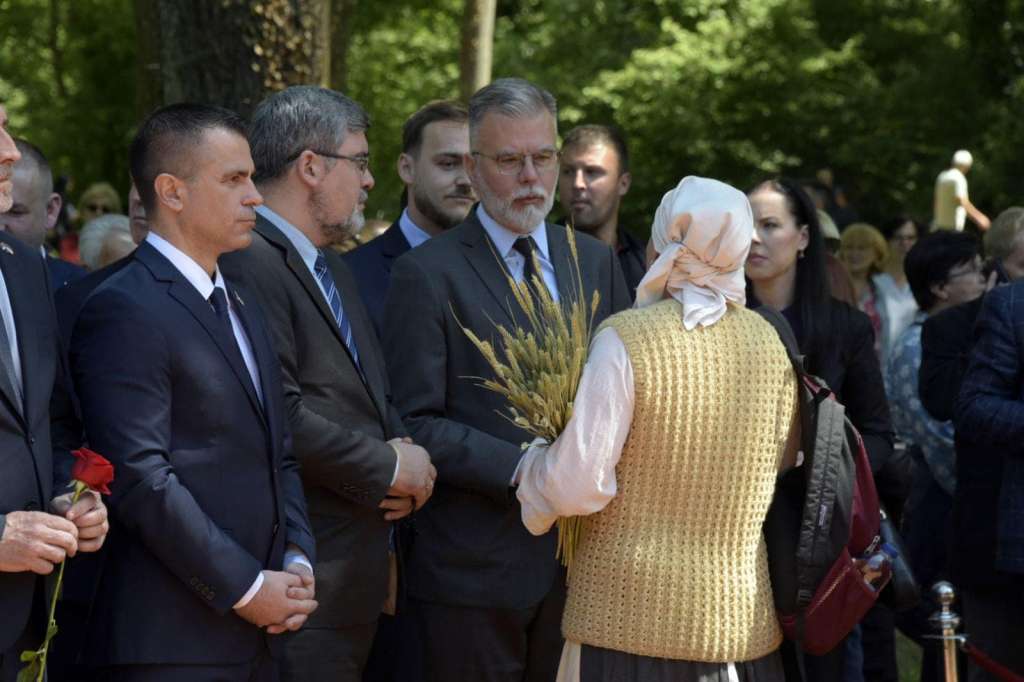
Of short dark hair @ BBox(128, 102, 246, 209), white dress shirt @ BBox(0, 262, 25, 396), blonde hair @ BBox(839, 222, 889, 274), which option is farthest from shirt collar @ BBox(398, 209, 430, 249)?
blonde hair @ BBox(839, 222, 889, 274)

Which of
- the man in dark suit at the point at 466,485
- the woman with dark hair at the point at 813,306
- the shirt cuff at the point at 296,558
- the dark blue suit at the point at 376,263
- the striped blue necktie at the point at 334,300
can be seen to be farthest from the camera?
the dark blue suit at the point at 376,263

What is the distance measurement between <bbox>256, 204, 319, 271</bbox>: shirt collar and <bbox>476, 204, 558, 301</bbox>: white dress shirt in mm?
706

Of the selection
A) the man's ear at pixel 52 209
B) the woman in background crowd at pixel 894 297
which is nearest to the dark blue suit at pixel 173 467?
the man's ear at pixel 52 209

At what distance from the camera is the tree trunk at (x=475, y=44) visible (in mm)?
14664

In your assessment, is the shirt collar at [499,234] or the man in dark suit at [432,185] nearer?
the shirt collar at [499,234]

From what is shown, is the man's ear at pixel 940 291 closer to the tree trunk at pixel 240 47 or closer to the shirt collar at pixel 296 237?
the tree trunk at pixel 240 47

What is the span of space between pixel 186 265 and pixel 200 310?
161 millimetres

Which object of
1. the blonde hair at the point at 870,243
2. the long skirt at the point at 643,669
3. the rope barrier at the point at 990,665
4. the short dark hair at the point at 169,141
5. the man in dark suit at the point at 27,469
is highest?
the short dark hair at the point at 169,141

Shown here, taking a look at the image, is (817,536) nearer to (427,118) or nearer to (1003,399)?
(1003,399)

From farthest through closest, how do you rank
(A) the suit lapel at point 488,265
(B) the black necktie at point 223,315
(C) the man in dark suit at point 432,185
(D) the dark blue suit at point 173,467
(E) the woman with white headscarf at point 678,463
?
(C) the man in dark suit at point 432,185 < (A) the suit lapel at point 488,265 < (B) the black necktie at point 223,315 < (E) the woman with white headscarf at point 678,463 < (D) the dark blue suit at point 173,467

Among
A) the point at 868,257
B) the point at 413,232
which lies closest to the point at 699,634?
the point at 413,232

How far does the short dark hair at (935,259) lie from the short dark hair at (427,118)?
92.4 inches

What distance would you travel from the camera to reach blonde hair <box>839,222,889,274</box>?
1202 cm

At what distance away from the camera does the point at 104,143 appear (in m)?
24.0
